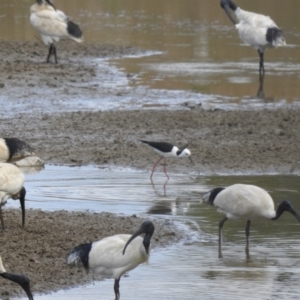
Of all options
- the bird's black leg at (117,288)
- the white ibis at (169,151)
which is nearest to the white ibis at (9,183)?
the bird's black leg at (117,288)

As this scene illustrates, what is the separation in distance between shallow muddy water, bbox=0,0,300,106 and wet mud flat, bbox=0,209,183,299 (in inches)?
273

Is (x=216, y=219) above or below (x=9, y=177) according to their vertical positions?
below

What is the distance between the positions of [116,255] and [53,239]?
56.8 inches

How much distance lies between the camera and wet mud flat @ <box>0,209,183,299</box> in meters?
7.77

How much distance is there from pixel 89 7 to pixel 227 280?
79.3ft

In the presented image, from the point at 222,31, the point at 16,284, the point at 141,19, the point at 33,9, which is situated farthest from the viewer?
the point at 141,19

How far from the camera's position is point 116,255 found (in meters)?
7.46

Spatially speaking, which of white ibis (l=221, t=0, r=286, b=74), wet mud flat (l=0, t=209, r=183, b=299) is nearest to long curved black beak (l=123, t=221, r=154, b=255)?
wet mud flat (l=0, t=209, r=183, b=299)

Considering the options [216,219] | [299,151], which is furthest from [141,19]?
[216,219]

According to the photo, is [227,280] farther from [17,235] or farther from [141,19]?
[141,19]

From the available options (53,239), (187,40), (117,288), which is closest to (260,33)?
(187,40)

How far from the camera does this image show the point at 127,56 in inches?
854

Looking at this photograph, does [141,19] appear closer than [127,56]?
No

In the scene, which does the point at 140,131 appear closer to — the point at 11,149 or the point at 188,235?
the point at 11,149
